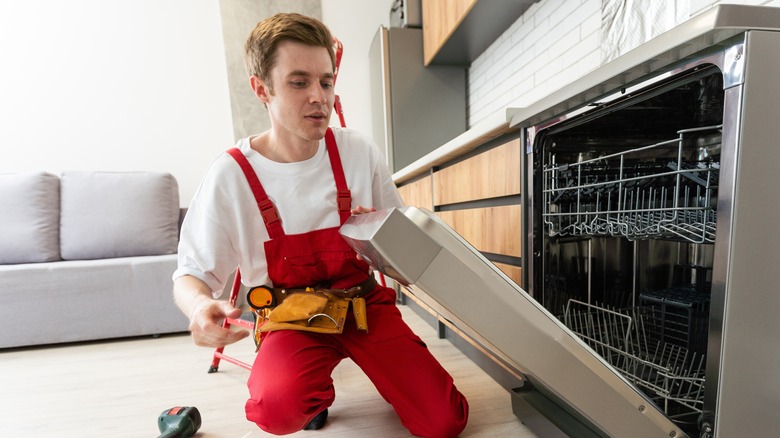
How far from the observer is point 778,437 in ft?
1.91

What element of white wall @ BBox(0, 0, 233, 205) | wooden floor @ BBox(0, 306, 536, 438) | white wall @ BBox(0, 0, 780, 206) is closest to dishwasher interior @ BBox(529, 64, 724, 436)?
wooden floor @ BBox(0, 306, 536, 438)

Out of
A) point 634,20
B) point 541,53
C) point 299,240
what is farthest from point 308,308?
point 541,53

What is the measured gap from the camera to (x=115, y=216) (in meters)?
2.42

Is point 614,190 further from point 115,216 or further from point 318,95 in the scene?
point 115,216

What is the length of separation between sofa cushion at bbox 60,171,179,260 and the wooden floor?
0.68 m

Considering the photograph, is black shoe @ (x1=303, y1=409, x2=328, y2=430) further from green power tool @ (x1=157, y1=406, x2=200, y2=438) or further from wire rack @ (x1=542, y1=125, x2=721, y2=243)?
wire rack @ (x1=542, y1=125, x2=721, y2=243)

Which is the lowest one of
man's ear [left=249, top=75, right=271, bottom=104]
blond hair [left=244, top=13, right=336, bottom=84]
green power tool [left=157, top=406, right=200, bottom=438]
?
green power tool [left=157, top=406, right=200, bottom=438]

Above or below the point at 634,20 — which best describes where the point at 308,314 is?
below

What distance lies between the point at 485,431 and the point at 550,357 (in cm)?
65

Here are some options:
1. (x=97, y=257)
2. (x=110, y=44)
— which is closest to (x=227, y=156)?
(x=97, y=257)

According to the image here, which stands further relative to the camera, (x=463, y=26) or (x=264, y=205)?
(x=463, y=26)

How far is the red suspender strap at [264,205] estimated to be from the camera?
1058 millimetres

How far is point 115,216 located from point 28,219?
0.49 meters

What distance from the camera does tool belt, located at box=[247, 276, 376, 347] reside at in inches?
38.3
